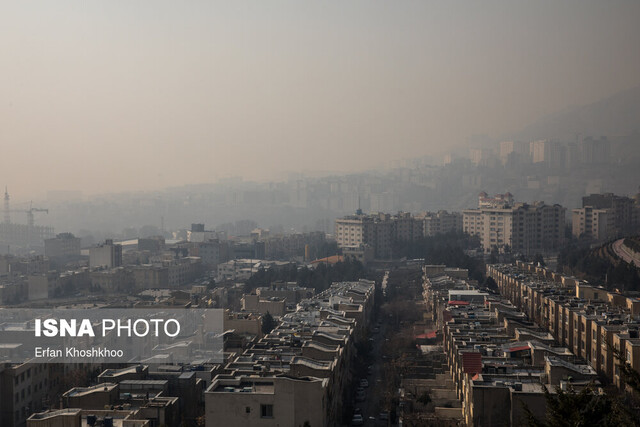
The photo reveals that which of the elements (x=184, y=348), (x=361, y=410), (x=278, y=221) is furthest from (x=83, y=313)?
(x=278, y=221)

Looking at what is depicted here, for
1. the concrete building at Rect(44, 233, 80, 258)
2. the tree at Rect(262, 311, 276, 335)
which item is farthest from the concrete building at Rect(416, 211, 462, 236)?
the tree at Rect(262, 311, 276, 335)

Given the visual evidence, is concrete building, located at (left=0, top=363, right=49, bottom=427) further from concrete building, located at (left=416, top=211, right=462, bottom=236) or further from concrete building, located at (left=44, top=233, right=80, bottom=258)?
concrete building, located at (left=44, top=233, right=80, bottom=258)

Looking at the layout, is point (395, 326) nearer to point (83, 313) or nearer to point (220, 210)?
point (83, 313)

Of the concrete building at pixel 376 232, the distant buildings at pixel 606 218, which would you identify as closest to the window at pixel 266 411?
the concrete building at pixel 376 232

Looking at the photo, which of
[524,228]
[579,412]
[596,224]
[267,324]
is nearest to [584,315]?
[267,324]

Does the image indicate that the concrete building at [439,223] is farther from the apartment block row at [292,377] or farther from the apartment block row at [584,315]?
the apartment block row at [292,377]

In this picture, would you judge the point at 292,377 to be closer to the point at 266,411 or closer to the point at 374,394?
the point at 266,411

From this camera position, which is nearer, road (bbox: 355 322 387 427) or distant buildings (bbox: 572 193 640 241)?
road (bbox: 355 322 387 427)
